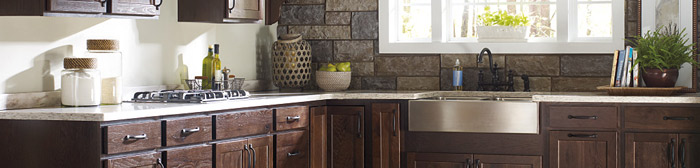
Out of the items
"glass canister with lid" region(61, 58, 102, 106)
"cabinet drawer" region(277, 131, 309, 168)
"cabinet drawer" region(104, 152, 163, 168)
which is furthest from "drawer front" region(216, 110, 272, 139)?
"glass canister with lid" region(61, 58, 102, 106)

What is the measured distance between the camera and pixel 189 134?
3.33m

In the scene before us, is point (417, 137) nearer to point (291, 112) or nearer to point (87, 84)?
point (291, 112)

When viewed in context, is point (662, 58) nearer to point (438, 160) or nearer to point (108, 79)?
point (438, 160)

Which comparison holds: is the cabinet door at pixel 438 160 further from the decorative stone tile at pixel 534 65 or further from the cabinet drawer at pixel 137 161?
the cabinet drawer at pixel 137 161

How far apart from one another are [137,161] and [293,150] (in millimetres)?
1183

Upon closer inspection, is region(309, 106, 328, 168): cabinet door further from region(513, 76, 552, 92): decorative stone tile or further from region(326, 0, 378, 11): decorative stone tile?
region(513, 76, 552, 92): decorative stone tile

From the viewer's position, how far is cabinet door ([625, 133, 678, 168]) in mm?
4012

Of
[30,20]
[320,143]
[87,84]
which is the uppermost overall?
[30,20]

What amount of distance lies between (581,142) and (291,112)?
1.46m

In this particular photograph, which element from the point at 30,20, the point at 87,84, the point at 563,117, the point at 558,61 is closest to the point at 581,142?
the point at 563,117

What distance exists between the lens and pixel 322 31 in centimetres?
519

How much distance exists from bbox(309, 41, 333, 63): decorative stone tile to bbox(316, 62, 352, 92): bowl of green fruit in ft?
0.82

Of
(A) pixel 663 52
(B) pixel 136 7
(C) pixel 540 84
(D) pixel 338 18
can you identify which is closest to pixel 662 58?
(A) pixel 663 52

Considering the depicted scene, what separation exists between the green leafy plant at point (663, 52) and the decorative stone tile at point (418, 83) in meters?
1.23
